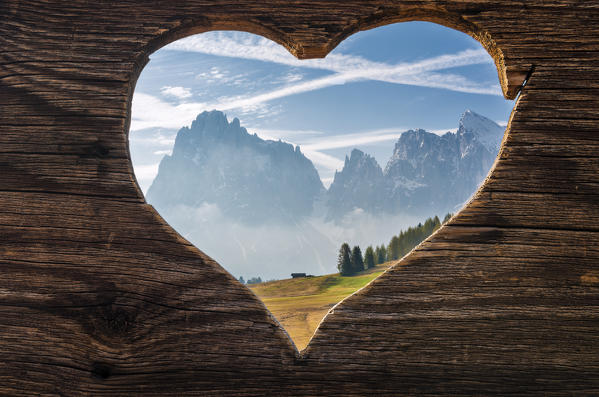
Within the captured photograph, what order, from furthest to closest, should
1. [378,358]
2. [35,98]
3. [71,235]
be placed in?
[35,98] → [71,235] → [378,358]

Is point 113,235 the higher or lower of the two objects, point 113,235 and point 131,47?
the lower

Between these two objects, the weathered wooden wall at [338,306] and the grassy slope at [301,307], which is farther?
the grassy slope at [301,307]

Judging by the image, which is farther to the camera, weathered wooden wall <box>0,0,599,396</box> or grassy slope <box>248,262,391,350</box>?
grassy slope <box>248,262,391,350</box>

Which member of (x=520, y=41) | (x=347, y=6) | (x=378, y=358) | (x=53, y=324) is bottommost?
(x=378, y=358)

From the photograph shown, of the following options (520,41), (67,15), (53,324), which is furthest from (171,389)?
(520,41)

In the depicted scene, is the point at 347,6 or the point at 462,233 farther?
the point at 347,6

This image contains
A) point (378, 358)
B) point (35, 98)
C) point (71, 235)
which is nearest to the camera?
point (378, 358)

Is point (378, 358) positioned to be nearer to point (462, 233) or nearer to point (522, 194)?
point (462, 233)

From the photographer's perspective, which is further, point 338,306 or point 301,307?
point 301,307
